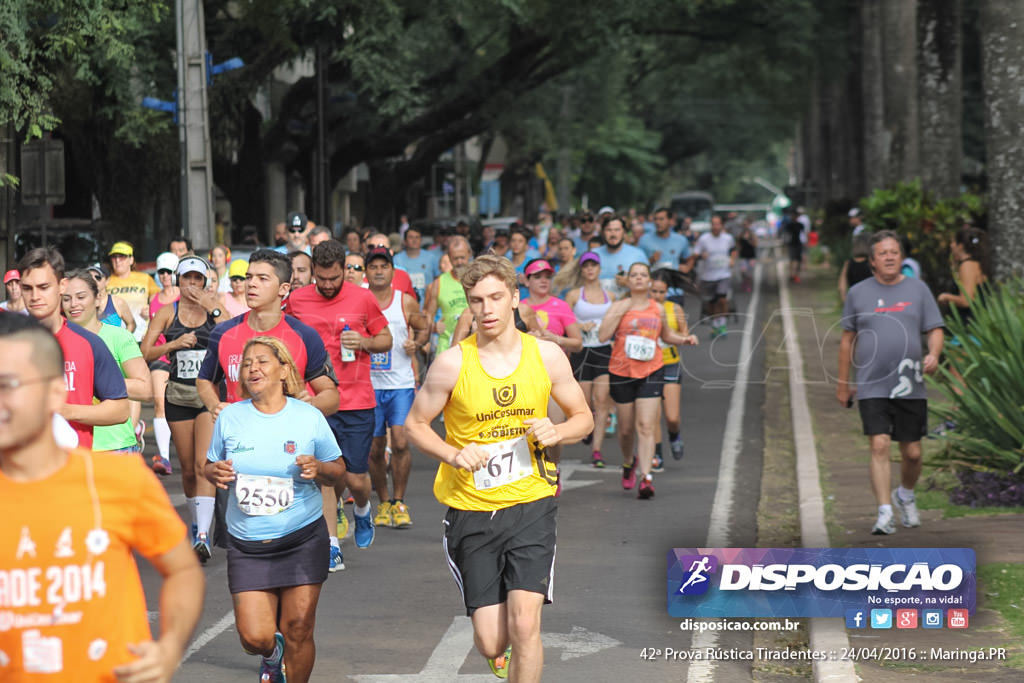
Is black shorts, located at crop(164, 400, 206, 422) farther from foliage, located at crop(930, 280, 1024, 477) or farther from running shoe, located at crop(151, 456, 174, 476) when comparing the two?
foliage, located at crop(930, 280, 1024, 477)

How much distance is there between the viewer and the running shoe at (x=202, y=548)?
9.85 meters

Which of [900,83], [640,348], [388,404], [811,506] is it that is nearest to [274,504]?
[388,404]

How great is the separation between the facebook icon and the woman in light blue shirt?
2694 millimetres

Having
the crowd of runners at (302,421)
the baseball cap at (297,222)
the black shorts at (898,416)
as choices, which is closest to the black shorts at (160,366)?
the crowd of runners at (302,421)

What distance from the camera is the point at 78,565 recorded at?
371cm

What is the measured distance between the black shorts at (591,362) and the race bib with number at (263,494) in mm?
7267

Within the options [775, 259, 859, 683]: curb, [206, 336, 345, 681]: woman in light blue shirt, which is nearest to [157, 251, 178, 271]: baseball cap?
[775, 259, 859, 683]: curb

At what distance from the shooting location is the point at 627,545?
1046 centimetres

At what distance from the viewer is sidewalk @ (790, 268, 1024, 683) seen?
7.20 metres

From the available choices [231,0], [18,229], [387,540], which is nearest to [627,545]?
[387,540]

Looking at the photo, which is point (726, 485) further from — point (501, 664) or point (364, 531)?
point (501, 664)

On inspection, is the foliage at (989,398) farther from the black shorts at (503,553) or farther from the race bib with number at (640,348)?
the black shorts at (503,553)

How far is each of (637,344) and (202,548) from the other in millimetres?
3967

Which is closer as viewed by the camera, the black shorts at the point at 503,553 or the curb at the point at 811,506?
the black shorts at the point at 503,553
